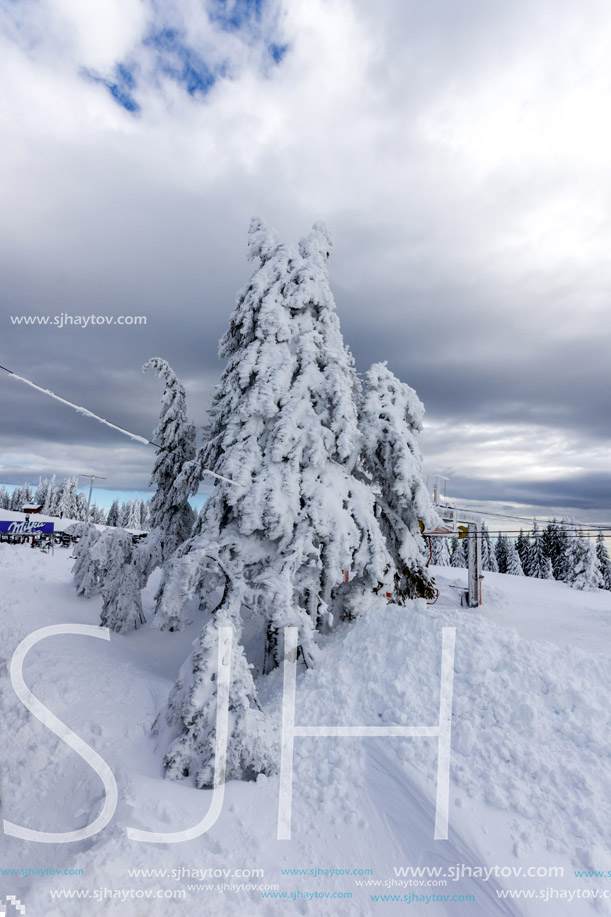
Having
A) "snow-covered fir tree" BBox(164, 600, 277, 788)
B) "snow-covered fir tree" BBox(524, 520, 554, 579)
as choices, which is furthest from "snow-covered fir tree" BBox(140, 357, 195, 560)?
"snow-covered fir tree" BBox(524, 520, 554, 579)

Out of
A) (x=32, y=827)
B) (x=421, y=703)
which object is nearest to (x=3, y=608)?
(x=32, y=827)

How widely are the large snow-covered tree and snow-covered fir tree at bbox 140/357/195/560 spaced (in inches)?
126

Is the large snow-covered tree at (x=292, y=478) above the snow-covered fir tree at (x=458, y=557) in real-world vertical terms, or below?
above

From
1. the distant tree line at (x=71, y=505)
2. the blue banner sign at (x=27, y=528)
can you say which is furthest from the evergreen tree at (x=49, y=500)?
the blue banner sign at (x=27, y=528)

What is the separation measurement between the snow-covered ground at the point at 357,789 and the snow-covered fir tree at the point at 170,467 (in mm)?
5764

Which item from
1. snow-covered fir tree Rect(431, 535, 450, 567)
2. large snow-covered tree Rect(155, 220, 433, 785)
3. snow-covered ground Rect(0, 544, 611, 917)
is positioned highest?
large snow-covered tree Rect(155, 220, 433, 785)

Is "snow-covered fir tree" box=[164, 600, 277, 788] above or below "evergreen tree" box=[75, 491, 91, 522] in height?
below

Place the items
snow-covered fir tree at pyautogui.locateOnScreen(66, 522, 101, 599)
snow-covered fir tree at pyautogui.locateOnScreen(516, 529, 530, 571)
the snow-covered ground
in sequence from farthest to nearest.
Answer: snow-covered fir tree at pyautogui.locateOnScreen(516, 529, 530, 571), snow-covered fir tree at pyautogui.locateOnScreen(66, 522, 101, 599), the snow-covered ground

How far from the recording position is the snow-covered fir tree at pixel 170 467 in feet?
56.4

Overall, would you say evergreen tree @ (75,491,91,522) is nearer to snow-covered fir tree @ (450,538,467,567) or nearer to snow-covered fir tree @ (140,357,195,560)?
snow-covered fir tree @ (450,538,467,567)

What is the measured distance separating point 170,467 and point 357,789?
13017 mm

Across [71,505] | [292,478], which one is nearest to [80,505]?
[71,505]

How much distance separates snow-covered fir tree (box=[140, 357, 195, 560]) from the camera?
17.2 metres

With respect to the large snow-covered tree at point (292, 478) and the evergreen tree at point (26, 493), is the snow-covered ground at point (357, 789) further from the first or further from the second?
the evergreen tree at point (26, 493)
